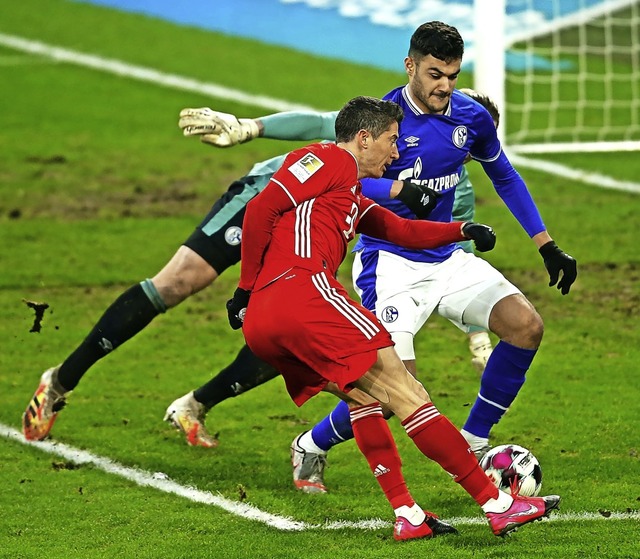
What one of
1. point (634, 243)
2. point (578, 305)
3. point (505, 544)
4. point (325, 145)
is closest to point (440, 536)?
point (505, 544)

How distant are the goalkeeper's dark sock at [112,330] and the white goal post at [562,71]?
22.7 ft

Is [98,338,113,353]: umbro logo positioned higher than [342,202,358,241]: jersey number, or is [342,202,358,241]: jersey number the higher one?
[342,202,358,241]: jersey number

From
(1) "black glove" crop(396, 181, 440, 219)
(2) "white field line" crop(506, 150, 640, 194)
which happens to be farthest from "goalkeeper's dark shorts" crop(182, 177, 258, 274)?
(2) "white field line" crop(506, 150, 640, 194)

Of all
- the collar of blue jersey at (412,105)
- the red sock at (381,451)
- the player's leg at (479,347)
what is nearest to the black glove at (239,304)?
the red sock at (381,451)

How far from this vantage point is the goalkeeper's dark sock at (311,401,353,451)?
6262mm

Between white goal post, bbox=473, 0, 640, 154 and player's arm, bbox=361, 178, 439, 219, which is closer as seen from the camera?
player's arm, bbox=361, 178, 439, 219

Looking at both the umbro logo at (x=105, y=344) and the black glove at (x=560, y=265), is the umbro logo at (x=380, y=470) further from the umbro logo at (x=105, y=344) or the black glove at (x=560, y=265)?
the umbro logo at (x=105, y=344)

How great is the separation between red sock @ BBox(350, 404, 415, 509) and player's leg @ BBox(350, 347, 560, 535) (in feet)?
0.55

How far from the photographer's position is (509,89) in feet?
52.6

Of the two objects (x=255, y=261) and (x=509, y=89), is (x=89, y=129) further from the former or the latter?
(x=255, y=261)

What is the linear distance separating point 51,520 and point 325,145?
1974mm

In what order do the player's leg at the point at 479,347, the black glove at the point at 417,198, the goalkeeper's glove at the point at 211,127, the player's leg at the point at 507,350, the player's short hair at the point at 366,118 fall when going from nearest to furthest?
the player's short hair at the point at 366,118
the black glove at the point at 417,198
the player's leg at the point at 507,350
the goalkeeper's glove at the point at 211,127
the player's leg at the point at 479,347

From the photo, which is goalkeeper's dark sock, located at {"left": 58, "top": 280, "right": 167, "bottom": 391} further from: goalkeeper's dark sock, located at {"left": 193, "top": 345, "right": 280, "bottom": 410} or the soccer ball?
the soccer ball

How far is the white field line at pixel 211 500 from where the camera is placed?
18.9 feet
